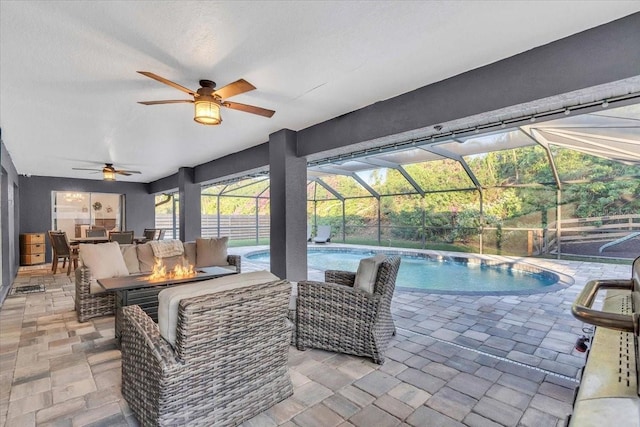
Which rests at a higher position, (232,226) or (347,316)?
(232,226)

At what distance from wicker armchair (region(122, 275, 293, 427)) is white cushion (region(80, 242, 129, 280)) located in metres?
2.33

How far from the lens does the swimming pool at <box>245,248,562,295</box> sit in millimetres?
5953

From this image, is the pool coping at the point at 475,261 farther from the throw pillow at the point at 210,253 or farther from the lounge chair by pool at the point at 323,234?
the throw pillow at the point at 210,253

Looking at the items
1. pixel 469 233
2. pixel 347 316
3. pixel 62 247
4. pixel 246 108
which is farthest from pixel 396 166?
pixel 62 247

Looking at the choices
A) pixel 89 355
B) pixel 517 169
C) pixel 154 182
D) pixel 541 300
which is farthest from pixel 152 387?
pixel 154 182

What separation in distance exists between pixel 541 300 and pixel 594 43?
3.32 m

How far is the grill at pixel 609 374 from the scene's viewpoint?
604 mm

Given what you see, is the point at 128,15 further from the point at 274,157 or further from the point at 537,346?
the point at 537,346

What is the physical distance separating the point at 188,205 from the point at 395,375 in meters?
6.55

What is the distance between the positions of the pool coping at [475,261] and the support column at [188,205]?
2.52 m

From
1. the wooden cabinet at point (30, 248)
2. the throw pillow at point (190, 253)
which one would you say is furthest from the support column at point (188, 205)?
the wooden cabinet at point (30, 248)

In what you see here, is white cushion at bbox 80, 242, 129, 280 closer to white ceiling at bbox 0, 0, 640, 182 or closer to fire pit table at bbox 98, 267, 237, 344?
fire pit table at bbox 98, 267, 237, 344

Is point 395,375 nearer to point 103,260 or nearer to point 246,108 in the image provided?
point 246,108

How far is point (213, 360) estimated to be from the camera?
5.55 ft
